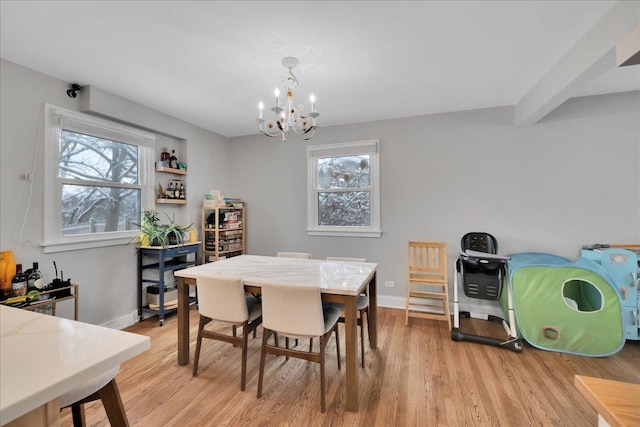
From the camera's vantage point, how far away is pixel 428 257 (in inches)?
131

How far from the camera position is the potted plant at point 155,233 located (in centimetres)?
313

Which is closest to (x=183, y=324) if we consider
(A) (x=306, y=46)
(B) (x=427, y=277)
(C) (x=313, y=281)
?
(C) (x=313, y=281)

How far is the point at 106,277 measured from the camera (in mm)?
2904

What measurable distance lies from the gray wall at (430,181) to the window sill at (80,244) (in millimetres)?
63

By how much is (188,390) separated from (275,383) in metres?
0.64

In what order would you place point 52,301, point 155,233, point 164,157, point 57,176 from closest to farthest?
point 52,301 < point 57,176 < point 155,233 < point 164,157

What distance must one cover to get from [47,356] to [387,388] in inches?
79.1

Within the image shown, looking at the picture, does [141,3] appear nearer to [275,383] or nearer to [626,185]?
[275,383]

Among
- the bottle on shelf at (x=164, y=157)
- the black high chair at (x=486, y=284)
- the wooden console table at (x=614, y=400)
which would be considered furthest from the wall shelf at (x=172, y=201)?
the wooden console table at (x=614, y=400)

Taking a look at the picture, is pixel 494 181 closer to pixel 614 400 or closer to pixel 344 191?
pixel 344 191

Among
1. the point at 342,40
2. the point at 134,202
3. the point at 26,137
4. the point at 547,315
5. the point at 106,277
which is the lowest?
the point at 547,315

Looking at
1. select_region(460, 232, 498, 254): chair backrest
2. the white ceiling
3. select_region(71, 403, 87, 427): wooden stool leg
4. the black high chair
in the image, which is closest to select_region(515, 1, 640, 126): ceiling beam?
the white ceiling

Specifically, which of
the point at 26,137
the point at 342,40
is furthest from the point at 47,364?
the point at 26,137

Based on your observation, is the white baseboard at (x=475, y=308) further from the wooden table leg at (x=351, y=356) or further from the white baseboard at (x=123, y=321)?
the white baseboard at (x=123, y=321)
